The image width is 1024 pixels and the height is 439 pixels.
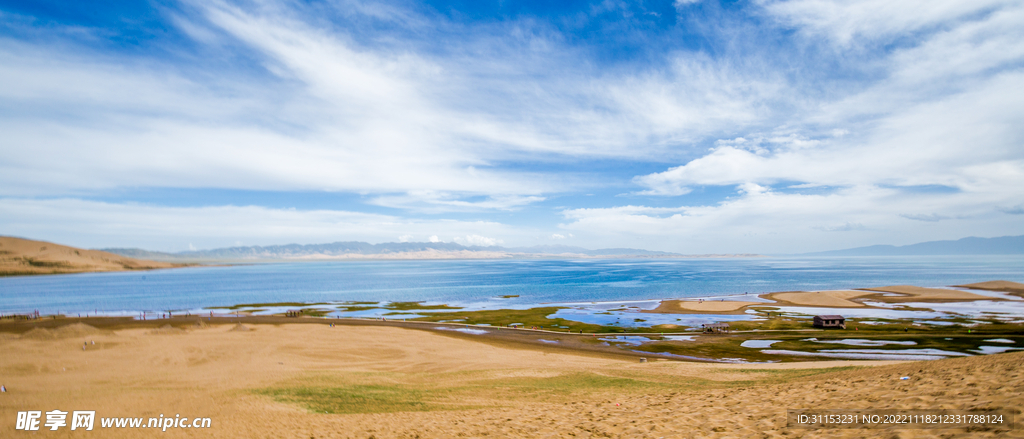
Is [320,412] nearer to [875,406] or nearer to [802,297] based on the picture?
[875,406]

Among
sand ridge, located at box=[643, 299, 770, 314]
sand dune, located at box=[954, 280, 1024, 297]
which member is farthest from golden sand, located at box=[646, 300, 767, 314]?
sand dune, located at box=[954, 280, 1024, 297]

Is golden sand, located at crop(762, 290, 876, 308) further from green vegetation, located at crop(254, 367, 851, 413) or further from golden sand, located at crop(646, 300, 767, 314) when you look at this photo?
green vegetation, located at crop(254, 367, 851, 413)

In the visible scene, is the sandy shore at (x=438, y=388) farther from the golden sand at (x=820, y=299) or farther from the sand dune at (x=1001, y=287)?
the sand dune at (x=1001, y=287)

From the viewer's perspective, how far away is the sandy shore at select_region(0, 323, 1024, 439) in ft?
40.2

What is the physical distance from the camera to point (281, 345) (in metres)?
39.4

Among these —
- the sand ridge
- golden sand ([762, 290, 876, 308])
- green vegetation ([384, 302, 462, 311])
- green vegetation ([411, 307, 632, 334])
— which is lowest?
green vegetation ([384, 302, 462, 311])

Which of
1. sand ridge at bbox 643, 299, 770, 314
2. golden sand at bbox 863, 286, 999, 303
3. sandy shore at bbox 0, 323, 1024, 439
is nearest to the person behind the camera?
sandy shore at bbox 0, 323, 1024, 439

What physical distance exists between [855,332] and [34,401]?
236ft

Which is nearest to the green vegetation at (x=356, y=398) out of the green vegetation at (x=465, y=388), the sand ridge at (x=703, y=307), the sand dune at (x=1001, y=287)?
the green vegetation at (x=465, y=388)

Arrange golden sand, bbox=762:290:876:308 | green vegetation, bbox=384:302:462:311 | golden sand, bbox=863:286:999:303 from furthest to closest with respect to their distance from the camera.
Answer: golden sand, bbox=863:286:999:303 → green vegetation, bbox=384:302:462:311 → golden sand, bbox=762:290:876:308

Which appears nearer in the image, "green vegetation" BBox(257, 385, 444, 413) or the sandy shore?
the sandy shore

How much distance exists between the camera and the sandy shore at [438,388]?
12.3 m

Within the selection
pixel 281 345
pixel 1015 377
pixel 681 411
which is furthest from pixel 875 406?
pixel 281 345

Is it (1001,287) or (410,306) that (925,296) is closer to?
(1001,287)
